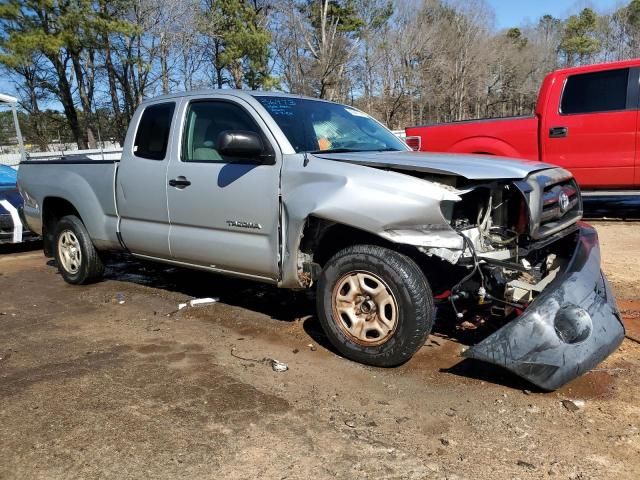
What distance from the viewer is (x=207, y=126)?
4492 millimetres

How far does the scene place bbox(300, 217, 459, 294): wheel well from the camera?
3551 mm

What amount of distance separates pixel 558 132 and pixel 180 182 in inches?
208

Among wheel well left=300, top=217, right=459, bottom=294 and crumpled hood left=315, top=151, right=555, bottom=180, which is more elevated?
crumpled hood left=315, top=151, right=555, bottom=180

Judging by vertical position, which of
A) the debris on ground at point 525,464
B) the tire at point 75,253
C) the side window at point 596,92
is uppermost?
the side window at point 596,92

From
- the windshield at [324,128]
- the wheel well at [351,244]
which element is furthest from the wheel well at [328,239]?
the windshield at [324,128]

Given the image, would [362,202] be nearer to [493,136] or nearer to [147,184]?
[147,184]

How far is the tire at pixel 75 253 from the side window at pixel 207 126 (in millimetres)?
1815

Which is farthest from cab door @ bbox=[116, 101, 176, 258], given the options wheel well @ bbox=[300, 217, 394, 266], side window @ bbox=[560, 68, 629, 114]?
side window @ bbox=[560, 68, 629, 114]

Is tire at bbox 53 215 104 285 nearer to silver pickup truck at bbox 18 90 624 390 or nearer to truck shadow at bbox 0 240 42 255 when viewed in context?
silver pickup truck at bbox 18 90 624 390

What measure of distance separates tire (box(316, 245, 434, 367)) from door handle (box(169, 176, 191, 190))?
1477 mm

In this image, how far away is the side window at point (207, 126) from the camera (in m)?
4.28

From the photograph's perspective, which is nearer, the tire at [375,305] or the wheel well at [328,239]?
the tire at [375,305]

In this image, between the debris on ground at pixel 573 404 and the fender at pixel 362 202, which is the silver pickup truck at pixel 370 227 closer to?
the fender at pixel 362 202

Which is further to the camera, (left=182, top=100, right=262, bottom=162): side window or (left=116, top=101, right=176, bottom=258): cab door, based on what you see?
(left=116, top=101, right=176, bottom=258): cab door
